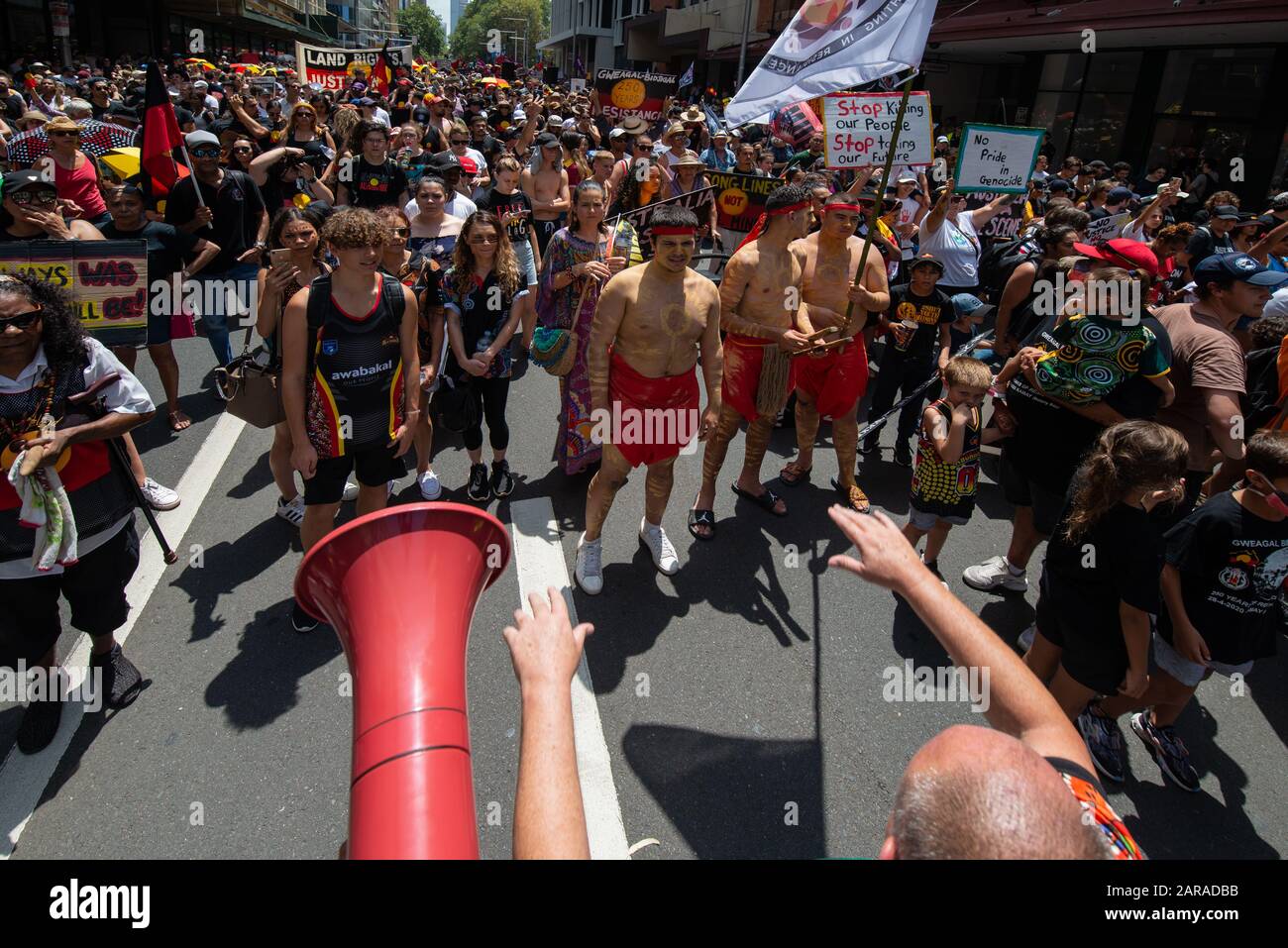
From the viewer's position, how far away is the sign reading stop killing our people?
688 centimetres

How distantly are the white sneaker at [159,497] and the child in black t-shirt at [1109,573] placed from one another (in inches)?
191

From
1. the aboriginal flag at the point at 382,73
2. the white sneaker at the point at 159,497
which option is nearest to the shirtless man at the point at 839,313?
the white sneaker at the point at 159,497

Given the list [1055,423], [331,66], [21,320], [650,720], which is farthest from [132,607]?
[331,66]

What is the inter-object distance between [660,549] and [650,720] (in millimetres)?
1249

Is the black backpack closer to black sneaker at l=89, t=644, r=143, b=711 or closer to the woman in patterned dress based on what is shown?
the woman in patterned dress

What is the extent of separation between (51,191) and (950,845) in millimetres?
5848

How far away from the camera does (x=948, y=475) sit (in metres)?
3.90

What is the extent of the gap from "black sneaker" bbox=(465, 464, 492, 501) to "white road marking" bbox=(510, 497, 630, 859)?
0.22m

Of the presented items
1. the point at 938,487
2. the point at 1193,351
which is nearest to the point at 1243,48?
the point at 1193,351

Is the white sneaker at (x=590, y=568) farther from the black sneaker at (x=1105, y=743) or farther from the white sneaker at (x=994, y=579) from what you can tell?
the black sneaker at (x=1105, y=743)

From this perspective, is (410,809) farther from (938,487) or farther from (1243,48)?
(1243,48)

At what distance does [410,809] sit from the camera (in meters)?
1.30

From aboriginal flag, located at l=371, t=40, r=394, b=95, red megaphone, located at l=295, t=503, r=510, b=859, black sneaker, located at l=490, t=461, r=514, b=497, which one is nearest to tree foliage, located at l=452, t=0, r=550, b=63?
aboriginal flag, located at l=371, t=40, r=394, b=95

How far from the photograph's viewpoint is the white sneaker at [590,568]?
3963mm
